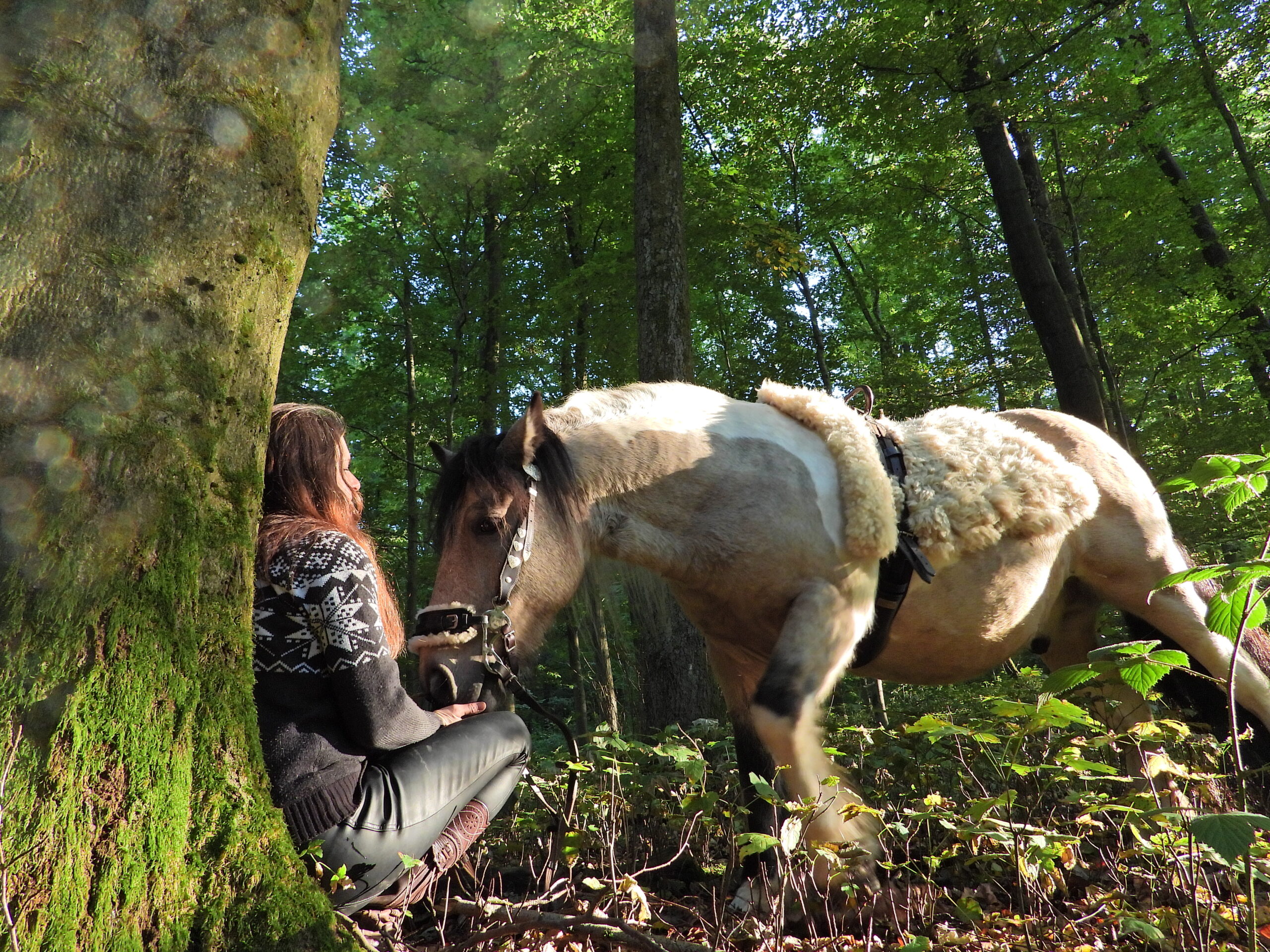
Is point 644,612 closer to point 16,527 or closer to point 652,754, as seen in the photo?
point 652,754

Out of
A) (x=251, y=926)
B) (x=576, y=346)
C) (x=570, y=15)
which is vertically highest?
(x=570, y=15)

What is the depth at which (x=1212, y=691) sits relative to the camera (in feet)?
14.4

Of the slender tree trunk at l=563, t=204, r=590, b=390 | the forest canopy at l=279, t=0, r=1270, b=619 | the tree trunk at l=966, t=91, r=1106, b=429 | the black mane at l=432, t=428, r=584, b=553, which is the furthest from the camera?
the slender tree trunk at l=563, t=204, r=590, b=390

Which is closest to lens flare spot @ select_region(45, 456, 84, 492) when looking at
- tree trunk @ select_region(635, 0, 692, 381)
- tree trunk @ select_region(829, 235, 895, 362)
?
tree trunk @ select_region(635, 0, 692, 381)

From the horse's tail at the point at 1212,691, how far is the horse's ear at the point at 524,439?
10.5ft

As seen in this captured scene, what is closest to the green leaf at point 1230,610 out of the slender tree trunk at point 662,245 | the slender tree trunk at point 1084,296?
the slender tree trunk at point 662,245

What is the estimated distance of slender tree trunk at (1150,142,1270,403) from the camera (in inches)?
398

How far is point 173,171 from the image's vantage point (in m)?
1.95

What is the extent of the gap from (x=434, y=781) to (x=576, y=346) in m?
10.9

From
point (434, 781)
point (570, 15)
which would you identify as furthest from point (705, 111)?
point (434, 781)

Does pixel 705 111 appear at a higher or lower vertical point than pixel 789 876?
higher

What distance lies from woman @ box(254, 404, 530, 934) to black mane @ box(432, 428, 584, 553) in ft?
1.93

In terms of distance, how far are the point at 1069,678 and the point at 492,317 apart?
1292 cm

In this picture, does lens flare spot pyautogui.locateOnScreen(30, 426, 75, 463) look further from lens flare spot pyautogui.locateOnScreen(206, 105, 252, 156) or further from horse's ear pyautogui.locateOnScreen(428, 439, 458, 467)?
horse's ear pyautogui.locateOnScreen(428, 439, 458, 467)
